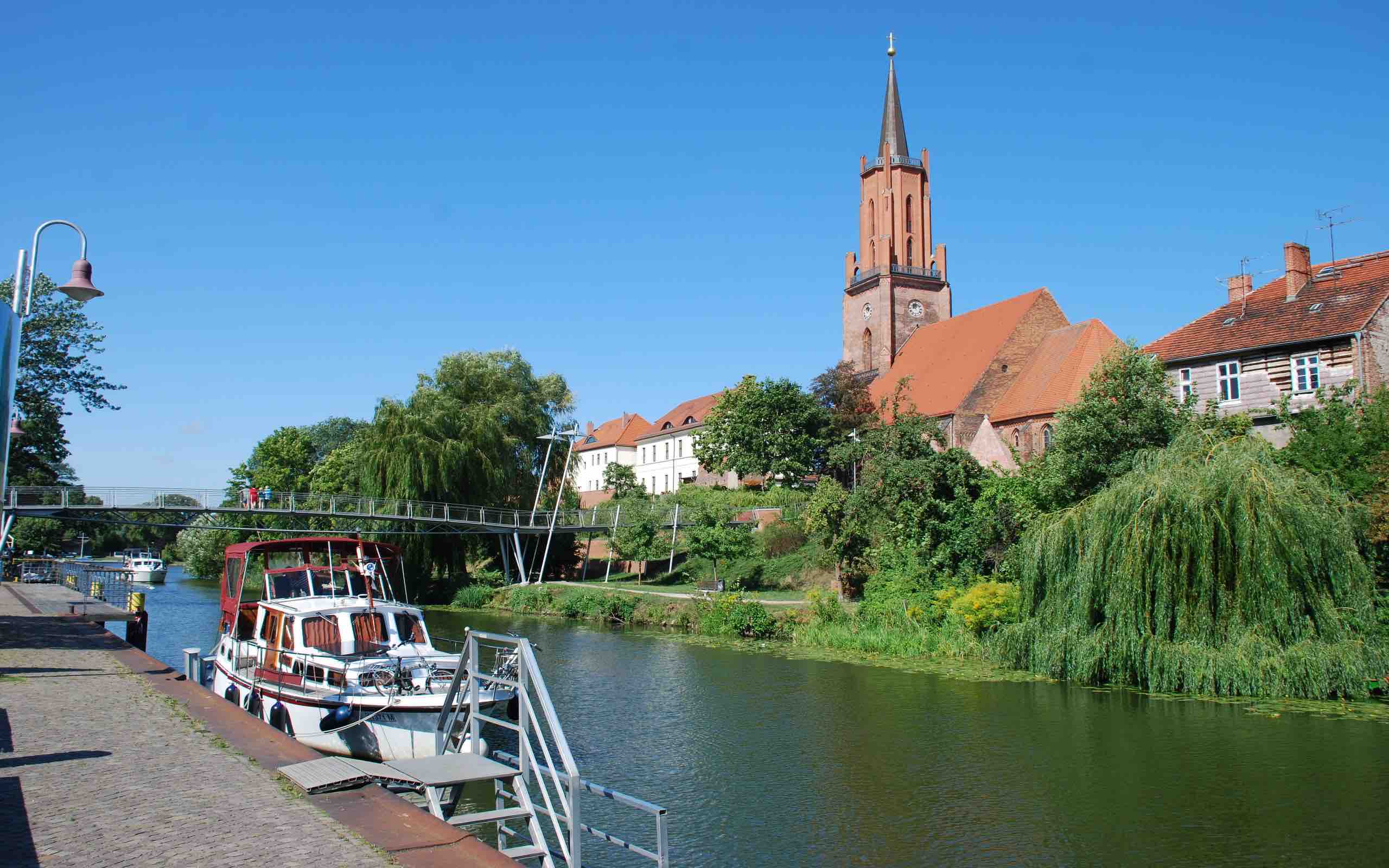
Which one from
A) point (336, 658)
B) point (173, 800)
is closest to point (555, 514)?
point (336, 658)

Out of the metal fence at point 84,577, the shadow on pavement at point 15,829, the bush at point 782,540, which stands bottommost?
the shadow on pavement at point 15,829

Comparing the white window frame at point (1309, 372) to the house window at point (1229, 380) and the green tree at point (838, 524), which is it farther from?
the green tree at point (838, 524)

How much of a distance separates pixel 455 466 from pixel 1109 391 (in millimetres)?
28756

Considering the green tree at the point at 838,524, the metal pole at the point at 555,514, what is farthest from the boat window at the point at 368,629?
the metal pole at the point at 555,514

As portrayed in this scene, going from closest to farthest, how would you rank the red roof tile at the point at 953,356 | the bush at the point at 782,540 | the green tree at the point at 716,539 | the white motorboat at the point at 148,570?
the green tree at the point at 716,539 < the bush at the point at 782,540 < the red roof tile at the point at 953,356 < the white motorboat at the point at 148,570

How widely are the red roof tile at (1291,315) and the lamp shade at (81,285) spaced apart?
30230 millimetres

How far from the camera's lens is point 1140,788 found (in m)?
13.6

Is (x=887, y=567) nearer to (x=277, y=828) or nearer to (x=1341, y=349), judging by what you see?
(x=1341, y=349)

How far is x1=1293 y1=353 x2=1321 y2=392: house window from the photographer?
2878 cm

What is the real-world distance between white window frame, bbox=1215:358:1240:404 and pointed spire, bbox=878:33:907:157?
131 feet

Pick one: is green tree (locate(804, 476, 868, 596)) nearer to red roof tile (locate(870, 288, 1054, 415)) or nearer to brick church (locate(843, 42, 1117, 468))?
brick church (locate(843, 42, 1117, 468))

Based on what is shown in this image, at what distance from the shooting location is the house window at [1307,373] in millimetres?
28781

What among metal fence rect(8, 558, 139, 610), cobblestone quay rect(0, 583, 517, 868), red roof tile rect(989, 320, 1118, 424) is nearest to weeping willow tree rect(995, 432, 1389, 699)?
cobblestone quay rect(0, 583, 517, 868)

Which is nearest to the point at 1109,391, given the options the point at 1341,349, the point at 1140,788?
the point at 1341,349
